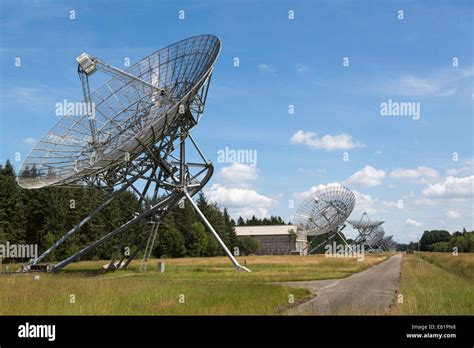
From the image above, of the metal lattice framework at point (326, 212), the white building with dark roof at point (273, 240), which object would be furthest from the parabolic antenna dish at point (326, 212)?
the white building with dark roof at point (273, 240)

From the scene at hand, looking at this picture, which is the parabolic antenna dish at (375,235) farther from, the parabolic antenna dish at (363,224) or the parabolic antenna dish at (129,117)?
the parabolic antenna dish at (129,117)

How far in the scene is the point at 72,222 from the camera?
8688 cm

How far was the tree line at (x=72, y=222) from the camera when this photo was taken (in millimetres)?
77188

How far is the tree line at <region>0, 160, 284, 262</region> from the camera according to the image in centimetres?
7719

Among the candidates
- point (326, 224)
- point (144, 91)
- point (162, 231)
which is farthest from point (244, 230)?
point (144, 91)

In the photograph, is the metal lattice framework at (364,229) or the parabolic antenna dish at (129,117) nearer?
the parabolic antenna dish at (129,117)

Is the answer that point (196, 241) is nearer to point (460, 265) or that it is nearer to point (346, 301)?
point (460, 265)

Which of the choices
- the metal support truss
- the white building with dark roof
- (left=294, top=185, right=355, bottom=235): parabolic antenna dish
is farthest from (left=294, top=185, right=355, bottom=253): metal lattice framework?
the white building with dark roof

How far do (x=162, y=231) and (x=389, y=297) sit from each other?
88.4 m

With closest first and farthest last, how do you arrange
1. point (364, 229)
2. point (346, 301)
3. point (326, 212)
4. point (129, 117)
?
point (346, 301) < point (129, 117) < point (326, 212) < point (364, 229)

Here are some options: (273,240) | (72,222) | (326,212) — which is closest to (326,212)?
(326,212)

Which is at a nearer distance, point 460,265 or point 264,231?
point 460,265

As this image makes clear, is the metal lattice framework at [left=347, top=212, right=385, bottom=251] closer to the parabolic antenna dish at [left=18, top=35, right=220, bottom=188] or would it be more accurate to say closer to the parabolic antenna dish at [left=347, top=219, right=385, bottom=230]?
the parabolic antenna dish at [left=347, top=219, right=385, bottom=230]
